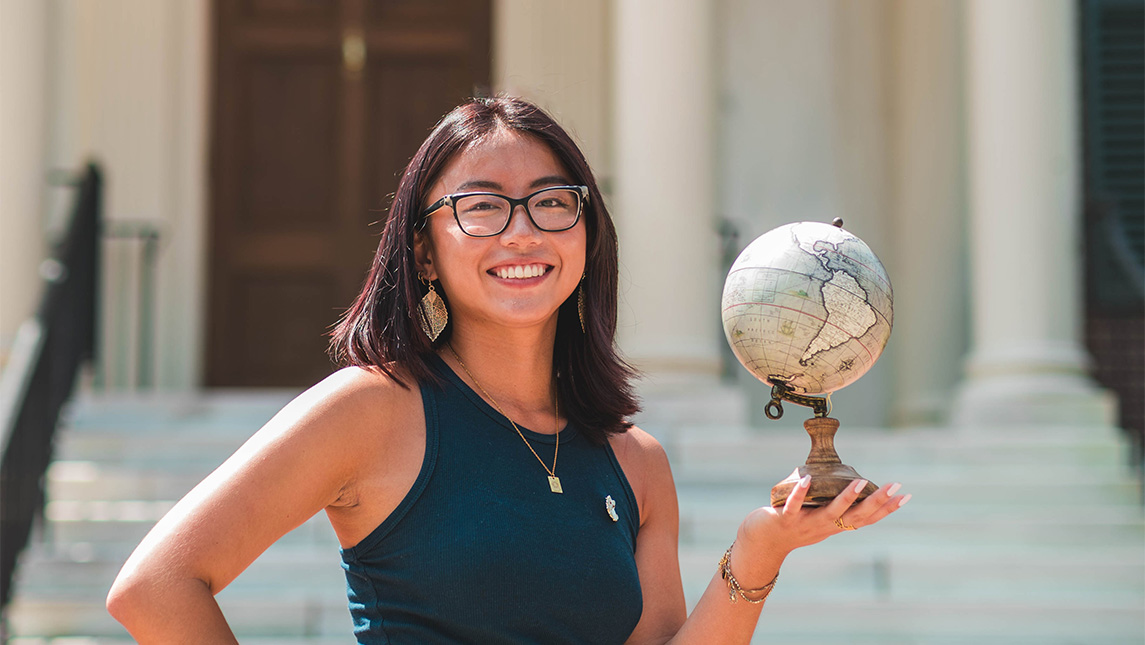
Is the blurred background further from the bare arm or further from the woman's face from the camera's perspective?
the woman's face

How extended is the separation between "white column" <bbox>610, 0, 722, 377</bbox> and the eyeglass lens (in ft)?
16.0

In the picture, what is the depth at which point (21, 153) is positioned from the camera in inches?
294

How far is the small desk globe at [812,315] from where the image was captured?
201 cm

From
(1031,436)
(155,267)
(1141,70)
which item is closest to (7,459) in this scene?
(155,267)

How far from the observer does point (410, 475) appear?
6.57 feet

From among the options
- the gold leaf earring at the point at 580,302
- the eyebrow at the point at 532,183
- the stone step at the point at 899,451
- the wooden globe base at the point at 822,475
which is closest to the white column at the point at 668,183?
the stone step at the point at 899,451

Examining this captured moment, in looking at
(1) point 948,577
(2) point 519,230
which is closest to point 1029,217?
(1) point 948,577

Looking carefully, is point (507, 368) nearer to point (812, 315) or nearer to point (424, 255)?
point (424, 255)

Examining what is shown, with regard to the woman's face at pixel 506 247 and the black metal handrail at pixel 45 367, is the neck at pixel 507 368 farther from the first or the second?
the black metal handrail at pixel 45 367

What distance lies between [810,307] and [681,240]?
5157 millimetres

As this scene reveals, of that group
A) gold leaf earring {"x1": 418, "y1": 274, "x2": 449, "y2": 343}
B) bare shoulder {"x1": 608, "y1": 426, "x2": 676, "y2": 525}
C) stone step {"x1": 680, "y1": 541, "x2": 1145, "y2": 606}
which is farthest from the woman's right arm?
stone step {"x1": 680, "y1": 541, "x2": 1145, "y2": 606}

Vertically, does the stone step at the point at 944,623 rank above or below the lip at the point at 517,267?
below

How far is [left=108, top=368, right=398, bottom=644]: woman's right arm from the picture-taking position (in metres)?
1.82

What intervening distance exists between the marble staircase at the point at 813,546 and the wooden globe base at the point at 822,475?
11.2ft
